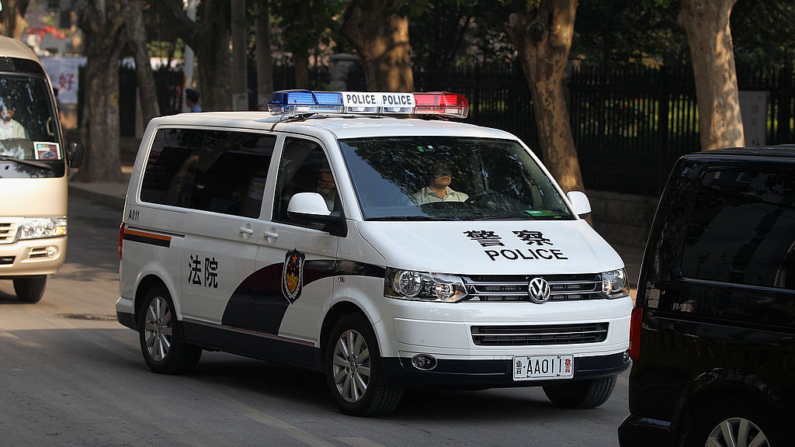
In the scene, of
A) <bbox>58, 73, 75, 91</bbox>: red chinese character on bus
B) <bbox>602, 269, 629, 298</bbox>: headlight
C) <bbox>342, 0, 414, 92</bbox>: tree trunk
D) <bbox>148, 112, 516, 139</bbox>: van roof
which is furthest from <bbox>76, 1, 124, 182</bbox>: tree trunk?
<bbox>602, 269, 629, 298</bbox>: headlight

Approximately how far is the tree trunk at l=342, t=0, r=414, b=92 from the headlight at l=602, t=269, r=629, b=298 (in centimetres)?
1003

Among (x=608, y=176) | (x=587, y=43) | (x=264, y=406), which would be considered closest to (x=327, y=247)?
(x=264, y=406)

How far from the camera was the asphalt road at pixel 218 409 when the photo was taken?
7.04 metres

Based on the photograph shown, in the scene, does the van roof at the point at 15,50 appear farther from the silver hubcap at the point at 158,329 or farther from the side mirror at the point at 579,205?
the side mirror at the point at 579,205

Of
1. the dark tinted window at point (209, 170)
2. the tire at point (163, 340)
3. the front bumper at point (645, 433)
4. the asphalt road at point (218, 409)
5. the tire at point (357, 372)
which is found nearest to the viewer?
the front bumper at point (645, 433)

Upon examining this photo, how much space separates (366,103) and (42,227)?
4.80 meters

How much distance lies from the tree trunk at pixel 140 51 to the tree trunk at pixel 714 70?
1467 cm

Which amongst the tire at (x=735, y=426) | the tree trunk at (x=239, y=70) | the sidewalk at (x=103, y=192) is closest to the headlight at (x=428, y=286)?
the tire at (x=735, y=426)

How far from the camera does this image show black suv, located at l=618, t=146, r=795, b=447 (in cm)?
494

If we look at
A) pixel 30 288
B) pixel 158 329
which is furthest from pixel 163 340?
pixel 30 288

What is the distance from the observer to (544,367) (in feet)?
23.7

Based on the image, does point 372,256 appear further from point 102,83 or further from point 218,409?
point 102,83

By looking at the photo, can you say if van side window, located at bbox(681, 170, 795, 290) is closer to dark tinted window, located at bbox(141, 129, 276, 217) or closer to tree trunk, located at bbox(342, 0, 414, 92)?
dark tinted window, located at bbox(141, 129, 276, 217)

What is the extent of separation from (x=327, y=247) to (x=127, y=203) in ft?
8.96
